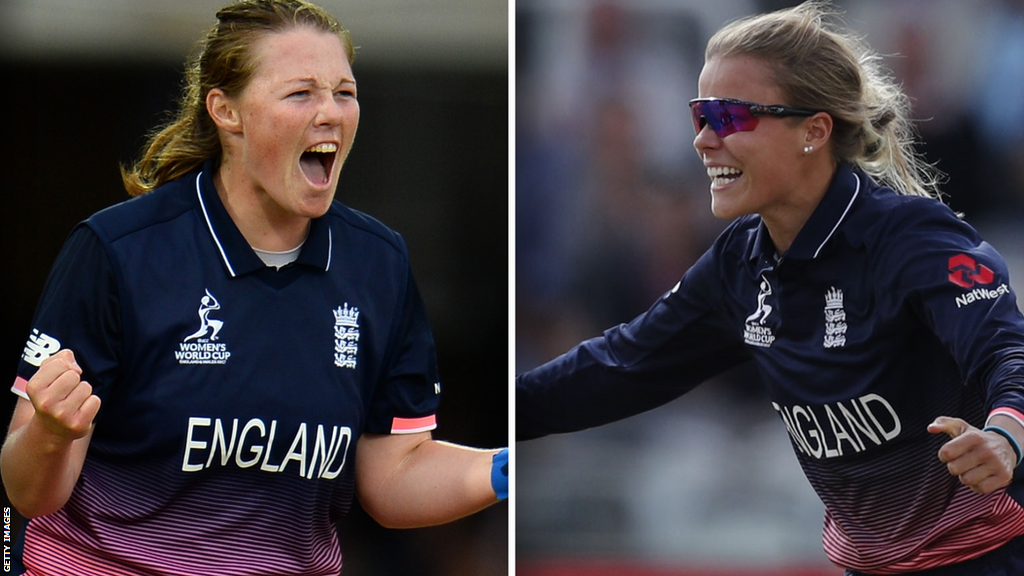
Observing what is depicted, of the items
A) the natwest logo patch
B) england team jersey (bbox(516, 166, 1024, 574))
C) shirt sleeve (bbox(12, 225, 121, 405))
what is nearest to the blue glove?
england team jersey (bbox(516, 166, 1024, 574))

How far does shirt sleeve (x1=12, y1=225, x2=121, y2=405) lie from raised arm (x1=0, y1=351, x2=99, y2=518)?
0.04 m

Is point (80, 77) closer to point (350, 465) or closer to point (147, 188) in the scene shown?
point (147, 188)

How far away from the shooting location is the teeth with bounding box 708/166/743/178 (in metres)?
1.68

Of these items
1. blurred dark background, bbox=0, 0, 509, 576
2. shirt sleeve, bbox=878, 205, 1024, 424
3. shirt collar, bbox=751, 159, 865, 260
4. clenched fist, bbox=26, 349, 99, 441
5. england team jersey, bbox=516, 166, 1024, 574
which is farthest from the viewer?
blurred dark background, bbox=0, 0, 509, 576

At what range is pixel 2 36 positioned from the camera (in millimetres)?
1715

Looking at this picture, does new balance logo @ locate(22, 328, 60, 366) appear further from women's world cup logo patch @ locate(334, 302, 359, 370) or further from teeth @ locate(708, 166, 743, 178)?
teeth @ locate(708, 166, 743, 178)

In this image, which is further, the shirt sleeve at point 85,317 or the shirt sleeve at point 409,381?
the shirt sleeve at point 409,381

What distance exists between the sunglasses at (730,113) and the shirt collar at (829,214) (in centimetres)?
11

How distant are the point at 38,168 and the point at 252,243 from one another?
43 centimetres

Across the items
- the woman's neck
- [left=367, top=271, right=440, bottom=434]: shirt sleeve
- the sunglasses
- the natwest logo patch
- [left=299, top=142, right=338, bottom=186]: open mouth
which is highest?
the sunglasses

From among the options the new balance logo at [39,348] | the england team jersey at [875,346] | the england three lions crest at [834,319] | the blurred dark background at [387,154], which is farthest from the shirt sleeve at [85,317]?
the england three lions crest at [834,319]

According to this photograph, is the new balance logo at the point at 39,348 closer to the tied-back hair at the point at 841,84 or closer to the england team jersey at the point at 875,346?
the england team jersey at the point at 875,346

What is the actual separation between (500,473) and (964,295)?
0.72 metres

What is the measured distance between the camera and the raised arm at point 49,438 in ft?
4.21
